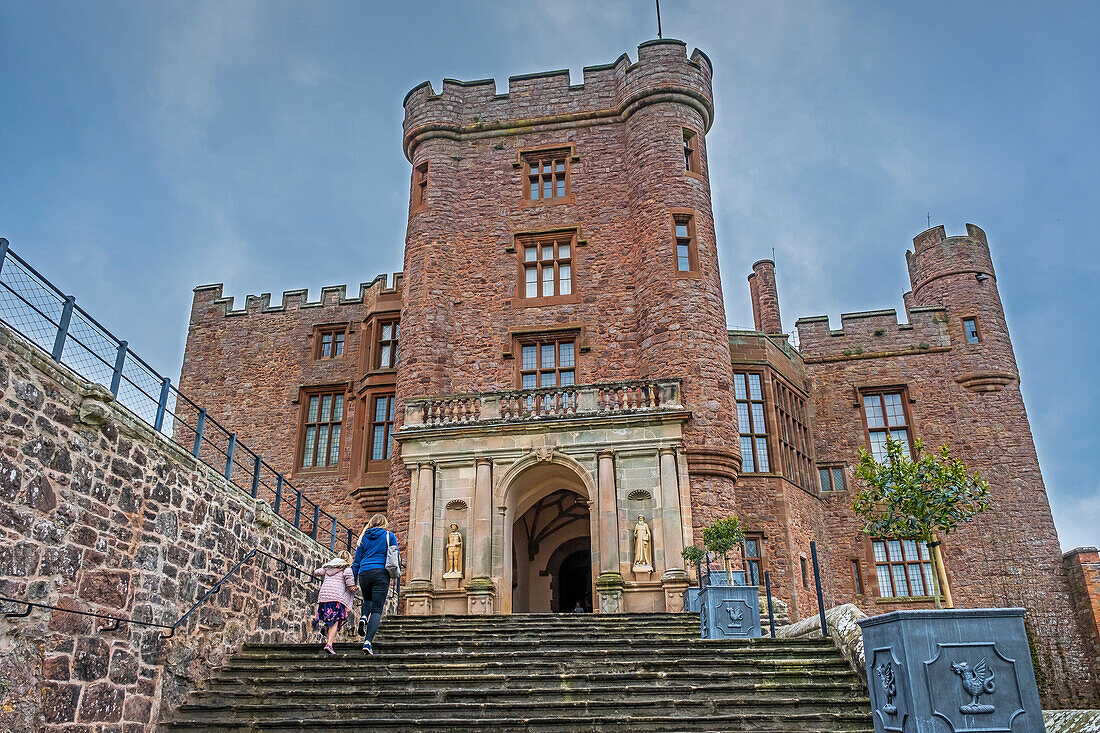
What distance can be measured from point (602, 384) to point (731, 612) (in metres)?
7.54

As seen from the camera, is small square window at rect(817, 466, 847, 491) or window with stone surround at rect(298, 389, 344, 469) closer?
small square window at rect(817, 466, 847, 491)

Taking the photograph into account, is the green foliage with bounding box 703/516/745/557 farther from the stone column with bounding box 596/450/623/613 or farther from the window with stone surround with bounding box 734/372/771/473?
the window with stone surround with bounding box 734/372/771/473

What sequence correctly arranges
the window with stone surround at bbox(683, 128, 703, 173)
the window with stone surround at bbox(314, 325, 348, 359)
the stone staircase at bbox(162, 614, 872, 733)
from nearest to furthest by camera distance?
the stone staircase at bbox(162, 614, 872, 733)
the window with stone surround at bbox(683, 128, 703, 173)
the window with stone surround at bbox(314, 325, 348, 359)

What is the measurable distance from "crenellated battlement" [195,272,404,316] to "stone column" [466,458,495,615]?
1062 cm

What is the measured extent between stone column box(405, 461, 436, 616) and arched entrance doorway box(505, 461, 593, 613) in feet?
15.4

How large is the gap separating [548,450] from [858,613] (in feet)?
29.5

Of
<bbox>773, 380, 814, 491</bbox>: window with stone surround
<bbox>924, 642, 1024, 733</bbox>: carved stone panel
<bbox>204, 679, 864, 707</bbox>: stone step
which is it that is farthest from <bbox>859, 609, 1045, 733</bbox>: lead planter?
<bbox>773, 380, 814, 491</bbox>: window with stone surround

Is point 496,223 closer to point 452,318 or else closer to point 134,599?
point 452,318

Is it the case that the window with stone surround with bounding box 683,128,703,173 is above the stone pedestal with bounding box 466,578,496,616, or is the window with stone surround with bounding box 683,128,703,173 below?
above

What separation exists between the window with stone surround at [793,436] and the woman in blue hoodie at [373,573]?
14843 millimetres

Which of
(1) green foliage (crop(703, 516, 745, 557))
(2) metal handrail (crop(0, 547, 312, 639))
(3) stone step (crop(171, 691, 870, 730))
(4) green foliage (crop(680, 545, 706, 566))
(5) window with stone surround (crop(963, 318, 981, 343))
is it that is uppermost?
(5) window with stone surround (crop(963, 318, 981, 343))

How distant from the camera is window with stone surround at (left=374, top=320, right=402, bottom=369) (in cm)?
2586

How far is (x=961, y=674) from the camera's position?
443cm

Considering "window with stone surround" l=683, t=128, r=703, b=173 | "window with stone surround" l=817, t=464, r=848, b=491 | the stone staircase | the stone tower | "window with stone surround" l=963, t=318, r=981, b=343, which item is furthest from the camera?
Result: "window with stone surround" l=963, t=318, r=981, b=343
